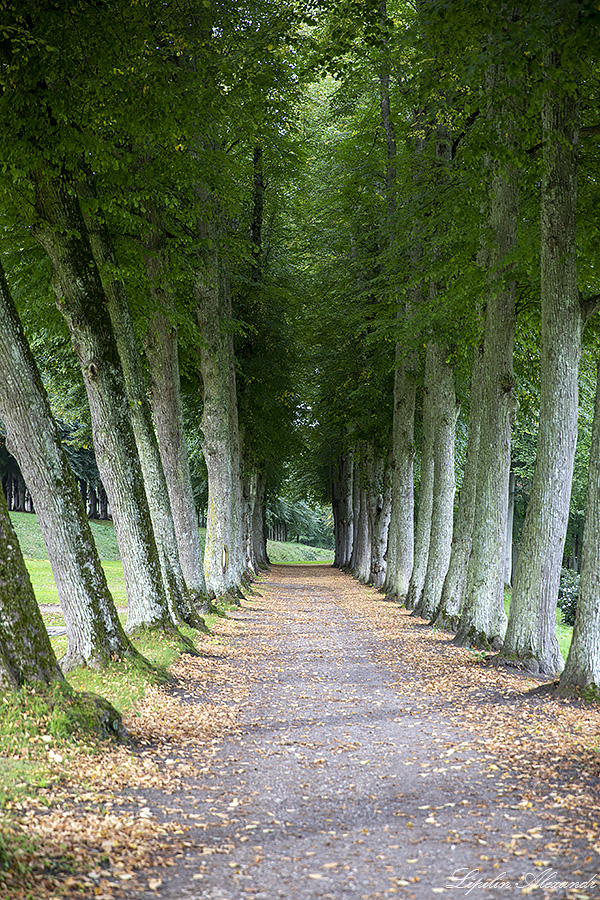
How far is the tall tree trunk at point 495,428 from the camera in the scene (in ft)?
36.2

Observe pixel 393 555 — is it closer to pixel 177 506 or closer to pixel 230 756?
pixel 177 506

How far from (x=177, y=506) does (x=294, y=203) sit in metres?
12.2

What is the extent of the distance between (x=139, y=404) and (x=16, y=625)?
5.45 meters

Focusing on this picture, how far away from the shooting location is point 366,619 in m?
16.9

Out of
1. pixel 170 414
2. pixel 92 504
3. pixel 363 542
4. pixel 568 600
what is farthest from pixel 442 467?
pixel 92 504

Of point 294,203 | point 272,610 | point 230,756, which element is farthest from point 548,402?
point 294,203

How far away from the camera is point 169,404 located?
12992 millimetres

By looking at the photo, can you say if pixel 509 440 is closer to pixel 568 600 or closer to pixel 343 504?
pixel 568 600

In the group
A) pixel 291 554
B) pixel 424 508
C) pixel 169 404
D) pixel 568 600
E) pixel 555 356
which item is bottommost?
pixel 291 554

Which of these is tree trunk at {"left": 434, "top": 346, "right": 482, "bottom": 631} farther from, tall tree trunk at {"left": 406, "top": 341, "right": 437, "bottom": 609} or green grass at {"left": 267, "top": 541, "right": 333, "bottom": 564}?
green grass at {"left": 267, "top": 541, "right": 333, "bottom": 564}

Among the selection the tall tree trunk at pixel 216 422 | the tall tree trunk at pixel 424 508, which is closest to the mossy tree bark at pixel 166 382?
the tall tree trunk at pixel 216 422

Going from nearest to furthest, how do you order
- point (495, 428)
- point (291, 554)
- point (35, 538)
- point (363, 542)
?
point (495, 428), point (363, 542), point (35, 538), point (291, 554)

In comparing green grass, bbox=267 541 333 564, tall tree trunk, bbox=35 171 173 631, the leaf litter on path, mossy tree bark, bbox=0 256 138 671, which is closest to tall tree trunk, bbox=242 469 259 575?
tall tree trunk, bbox=35 171 173 631

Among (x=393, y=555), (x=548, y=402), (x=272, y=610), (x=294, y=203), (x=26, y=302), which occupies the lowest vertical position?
(x=272, y=610)
